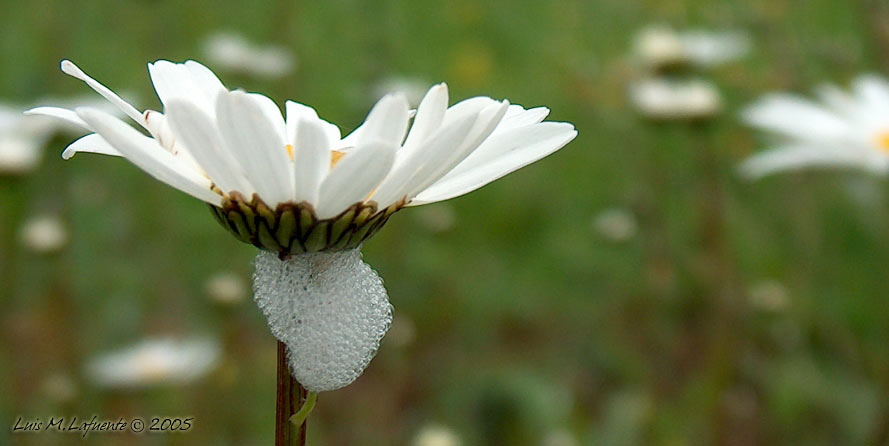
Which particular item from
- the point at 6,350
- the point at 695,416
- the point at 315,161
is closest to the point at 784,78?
the point at 695,416

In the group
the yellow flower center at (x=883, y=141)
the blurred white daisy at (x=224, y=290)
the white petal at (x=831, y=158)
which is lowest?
the blurred white daisy at (x=224, y=290)

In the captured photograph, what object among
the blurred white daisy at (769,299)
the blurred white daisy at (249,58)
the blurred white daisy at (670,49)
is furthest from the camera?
the blurred white daisy at (249,58)

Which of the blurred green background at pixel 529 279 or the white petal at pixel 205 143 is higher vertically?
the white petal at pixel 205 143

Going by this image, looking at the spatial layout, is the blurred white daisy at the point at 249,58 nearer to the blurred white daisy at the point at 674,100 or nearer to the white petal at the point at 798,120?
the blurred white daisy at the point at 674,100

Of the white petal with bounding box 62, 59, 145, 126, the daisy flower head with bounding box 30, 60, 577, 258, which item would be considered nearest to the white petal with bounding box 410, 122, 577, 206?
the daisy flower head with bounding box 30, 60, 577, 258

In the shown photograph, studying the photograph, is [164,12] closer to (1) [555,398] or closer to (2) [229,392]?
(2) [229,392]

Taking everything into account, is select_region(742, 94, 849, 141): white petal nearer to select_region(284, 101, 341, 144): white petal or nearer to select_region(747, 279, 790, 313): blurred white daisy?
select_region(747, 279, 790, 313): blurred white daisy

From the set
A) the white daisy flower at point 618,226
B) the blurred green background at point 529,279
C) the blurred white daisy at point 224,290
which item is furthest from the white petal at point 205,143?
the white daisy flower at point 618,226
